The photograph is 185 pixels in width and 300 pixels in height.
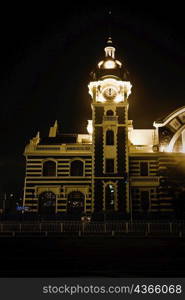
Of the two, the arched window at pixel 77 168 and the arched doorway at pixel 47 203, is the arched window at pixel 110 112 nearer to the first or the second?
the arched window at pixel 77 168

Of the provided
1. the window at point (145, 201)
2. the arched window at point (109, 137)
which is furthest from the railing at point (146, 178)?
the arched window at point (109, 137)

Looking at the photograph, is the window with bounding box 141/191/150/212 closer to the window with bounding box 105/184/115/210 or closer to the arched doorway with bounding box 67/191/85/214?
the window with bounding box 105/184/115/210

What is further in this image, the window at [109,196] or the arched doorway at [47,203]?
the arched doorway at [47,203]

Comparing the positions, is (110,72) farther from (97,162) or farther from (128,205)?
(128,205)

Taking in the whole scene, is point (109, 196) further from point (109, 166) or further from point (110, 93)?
point (110, 93)

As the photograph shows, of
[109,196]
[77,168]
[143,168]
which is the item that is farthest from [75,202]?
[143,168]

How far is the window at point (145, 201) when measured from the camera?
39.7 meters

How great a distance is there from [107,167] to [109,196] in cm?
378

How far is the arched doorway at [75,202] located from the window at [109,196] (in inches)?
131

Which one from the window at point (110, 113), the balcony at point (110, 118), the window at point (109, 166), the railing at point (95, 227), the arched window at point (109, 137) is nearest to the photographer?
the railing at point (95, 227)

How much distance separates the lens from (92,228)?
26641 millimetres

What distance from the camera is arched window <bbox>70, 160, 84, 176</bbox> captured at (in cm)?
4081

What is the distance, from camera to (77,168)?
41.1 metres

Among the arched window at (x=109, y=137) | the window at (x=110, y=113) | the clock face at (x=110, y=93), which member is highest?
the clock face at (x=110, y=93)
